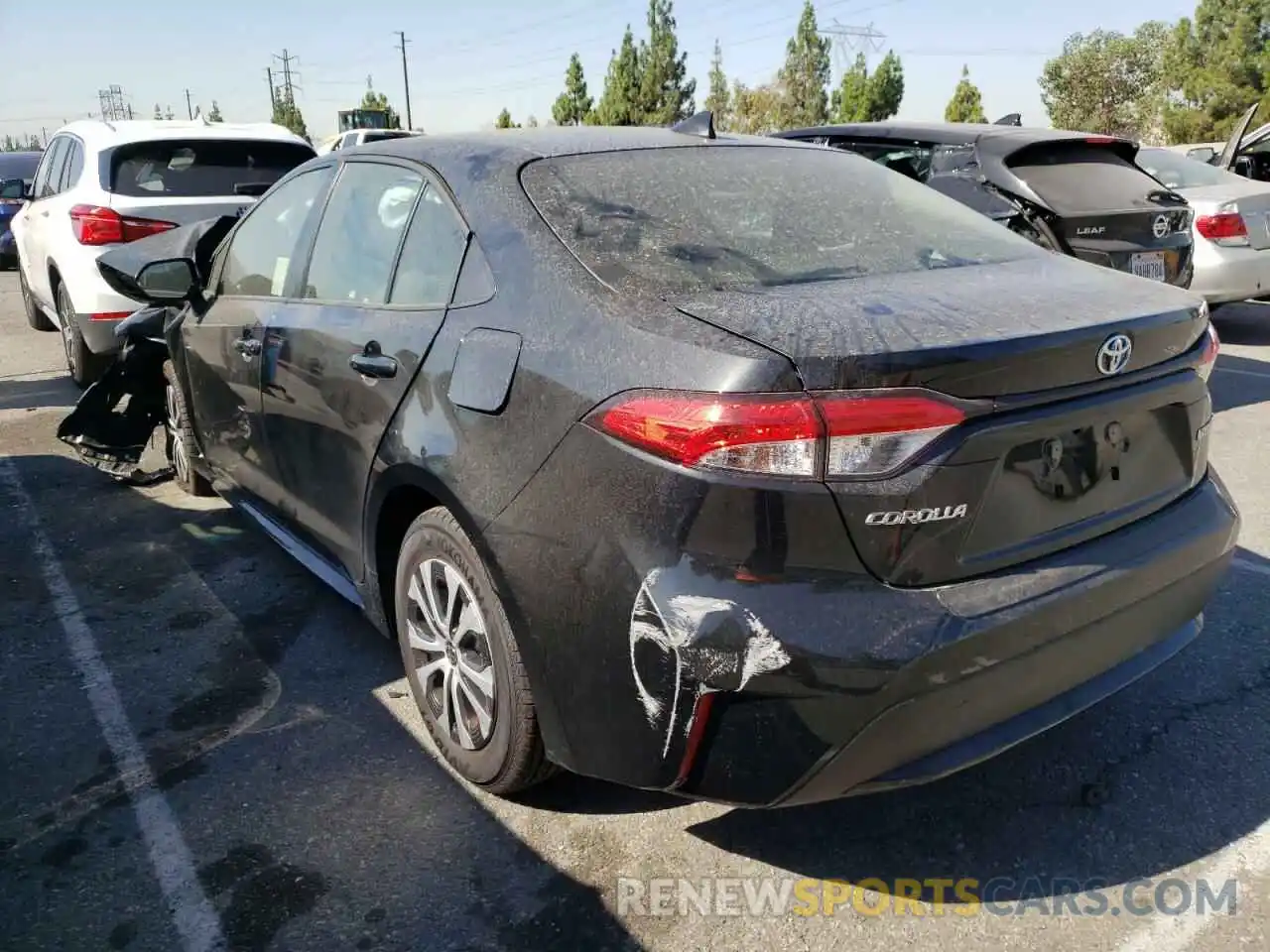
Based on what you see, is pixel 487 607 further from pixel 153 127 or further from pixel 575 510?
pixel 153 127

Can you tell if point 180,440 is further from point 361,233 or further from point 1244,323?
point 1244,323

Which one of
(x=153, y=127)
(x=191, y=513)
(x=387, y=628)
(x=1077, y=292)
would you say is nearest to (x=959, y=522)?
(x=1077, y=292)

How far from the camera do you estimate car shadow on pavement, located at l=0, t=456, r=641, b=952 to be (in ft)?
7.26

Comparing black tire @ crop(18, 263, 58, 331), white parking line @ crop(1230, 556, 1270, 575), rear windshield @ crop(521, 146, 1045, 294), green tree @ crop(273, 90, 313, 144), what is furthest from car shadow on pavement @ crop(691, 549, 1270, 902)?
green tree @ crop(273, 90, 313, 144)

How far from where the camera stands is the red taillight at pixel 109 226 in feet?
20.5

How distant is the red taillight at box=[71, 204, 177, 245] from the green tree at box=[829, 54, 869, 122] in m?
38.7

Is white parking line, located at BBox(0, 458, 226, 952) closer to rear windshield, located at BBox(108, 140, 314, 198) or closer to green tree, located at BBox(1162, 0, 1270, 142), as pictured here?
rear windshield, located at BBox(108, 140, 314, 198)

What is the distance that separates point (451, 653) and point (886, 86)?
143 feet

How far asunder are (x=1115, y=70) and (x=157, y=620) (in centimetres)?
5160

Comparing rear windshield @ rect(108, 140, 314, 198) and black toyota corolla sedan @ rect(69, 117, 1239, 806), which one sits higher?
rear windshield @ rect(108, 140, 314, 198)

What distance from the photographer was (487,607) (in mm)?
2348

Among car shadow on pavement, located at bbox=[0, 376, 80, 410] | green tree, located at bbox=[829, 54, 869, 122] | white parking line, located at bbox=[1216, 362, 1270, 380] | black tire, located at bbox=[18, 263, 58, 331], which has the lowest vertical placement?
white parking line, located at bbox=[1216, 362, 1270, 380]

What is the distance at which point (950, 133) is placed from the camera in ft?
19.8

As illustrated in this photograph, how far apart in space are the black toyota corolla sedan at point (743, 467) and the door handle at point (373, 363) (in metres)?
0.01
